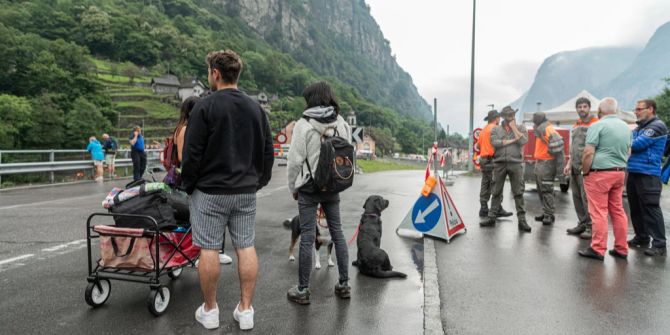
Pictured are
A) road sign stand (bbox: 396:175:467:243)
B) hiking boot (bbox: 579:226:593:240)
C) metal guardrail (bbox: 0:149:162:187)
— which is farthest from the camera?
metal guardrail (bbox: 0:149:162:187)

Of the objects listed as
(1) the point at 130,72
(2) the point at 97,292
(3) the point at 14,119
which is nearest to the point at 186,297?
(2) the point at 97,292

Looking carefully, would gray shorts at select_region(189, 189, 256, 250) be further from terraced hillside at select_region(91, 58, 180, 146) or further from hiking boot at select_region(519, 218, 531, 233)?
terraced hillside at select_region(91, 58, 180, 146)

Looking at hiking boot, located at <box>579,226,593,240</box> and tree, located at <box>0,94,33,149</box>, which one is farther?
tree, located at <box>0,94,33,149</box>

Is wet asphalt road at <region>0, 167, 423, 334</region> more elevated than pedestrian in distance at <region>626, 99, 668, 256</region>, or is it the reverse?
pedestrian in distance at <region>626, 99, 668, 256</region>

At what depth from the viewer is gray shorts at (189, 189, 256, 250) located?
3.34m

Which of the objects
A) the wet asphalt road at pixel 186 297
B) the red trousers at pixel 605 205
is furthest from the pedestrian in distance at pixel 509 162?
the wet asphalt road at pixel 186 297

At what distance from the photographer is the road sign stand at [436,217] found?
269 inches

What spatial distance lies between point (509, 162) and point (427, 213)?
1.88 m

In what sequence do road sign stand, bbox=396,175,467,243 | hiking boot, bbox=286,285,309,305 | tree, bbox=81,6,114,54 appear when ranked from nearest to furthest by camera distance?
hiking boot, bbox=286,285,309,305, road sign stand, bbox=396,175,467,243, tree, bbox=81,6,114,54

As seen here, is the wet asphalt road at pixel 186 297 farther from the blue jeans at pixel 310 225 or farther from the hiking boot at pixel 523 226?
the hiking boot at pixel 523 226

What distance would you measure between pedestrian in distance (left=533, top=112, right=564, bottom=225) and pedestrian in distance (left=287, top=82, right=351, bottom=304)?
18.9 ft

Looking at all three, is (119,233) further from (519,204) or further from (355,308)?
(519,204)

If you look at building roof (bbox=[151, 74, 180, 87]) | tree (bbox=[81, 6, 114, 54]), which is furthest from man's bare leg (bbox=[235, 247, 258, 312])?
tree (bbox=[81, 6, 114, 54])

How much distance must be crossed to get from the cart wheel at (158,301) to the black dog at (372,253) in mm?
2067
